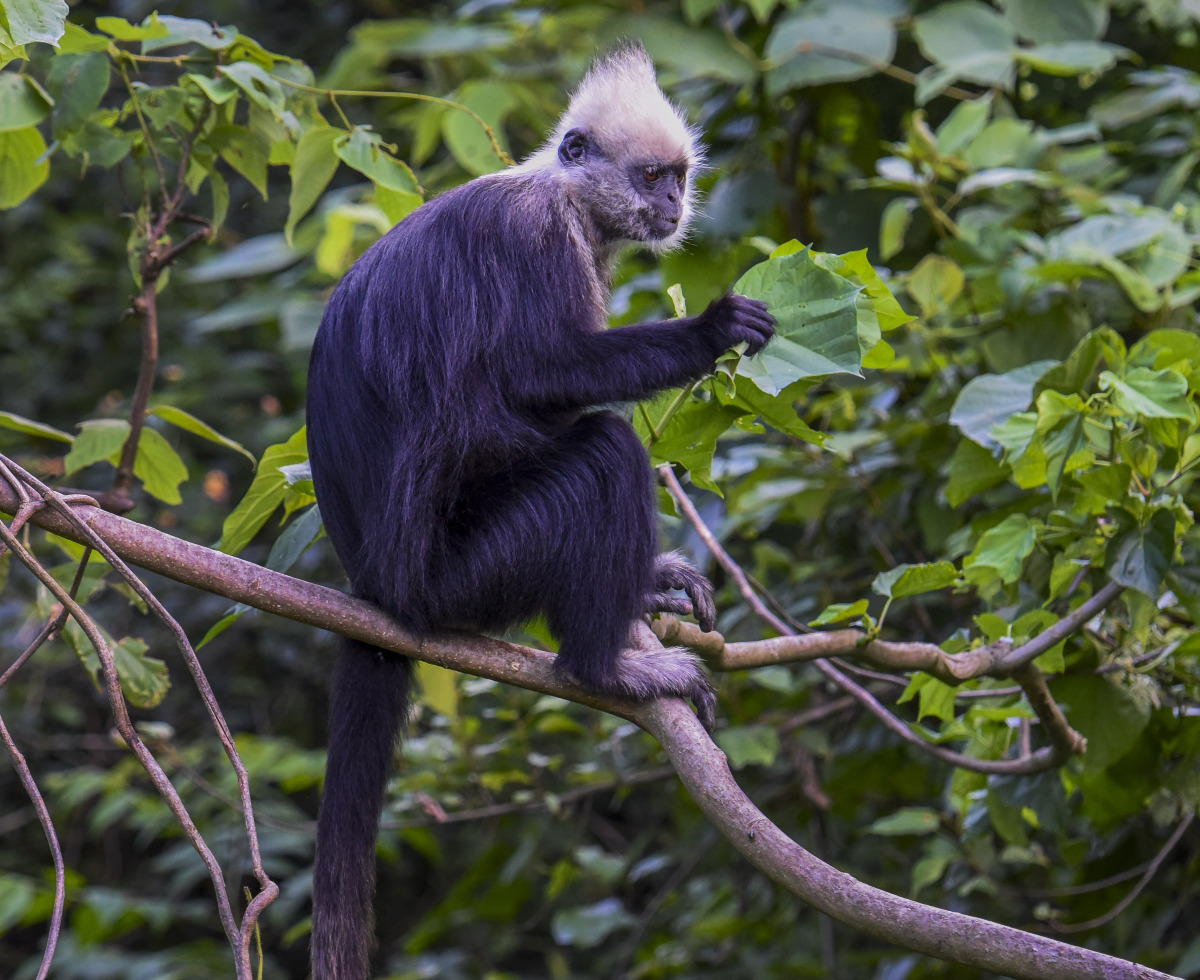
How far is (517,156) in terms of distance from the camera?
6.48 meters

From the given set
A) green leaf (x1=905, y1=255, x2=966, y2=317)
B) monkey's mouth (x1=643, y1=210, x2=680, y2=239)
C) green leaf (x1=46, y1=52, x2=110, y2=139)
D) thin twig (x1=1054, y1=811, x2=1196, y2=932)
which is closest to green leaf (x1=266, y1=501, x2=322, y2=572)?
green leaf (x1=46, y1=52, x2=110, y2=139)

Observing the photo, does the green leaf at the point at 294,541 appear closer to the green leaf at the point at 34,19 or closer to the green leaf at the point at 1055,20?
the green leaf at the point at 34,19

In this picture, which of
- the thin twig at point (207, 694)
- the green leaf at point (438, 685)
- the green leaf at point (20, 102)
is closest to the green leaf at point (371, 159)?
the green leaf at point (20, 102)

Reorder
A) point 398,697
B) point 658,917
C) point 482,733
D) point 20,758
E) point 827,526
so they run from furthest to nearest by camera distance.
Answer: point 658,917 < point 482,733 < point 827,526 < point 398,697 < point 20,758

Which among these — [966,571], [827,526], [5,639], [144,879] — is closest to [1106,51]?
[827,526]

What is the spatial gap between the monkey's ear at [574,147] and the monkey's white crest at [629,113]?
0.03 metres

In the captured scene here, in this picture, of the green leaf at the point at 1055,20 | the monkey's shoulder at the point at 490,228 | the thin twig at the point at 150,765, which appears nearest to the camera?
the thin twig at the point at 150,765

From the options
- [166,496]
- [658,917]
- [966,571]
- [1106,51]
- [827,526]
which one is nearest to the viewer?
[966,571]

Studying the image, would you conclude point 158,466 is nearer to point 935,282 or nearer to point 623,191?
point 623,191

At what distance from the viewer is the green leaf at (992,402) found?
2.57 meters

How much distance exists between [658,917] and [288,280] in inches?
135

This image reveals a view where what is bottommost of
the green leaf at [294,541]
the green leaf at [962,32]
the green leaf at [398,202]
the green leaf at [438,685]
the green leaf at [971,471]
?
the green leaf at [438,685]

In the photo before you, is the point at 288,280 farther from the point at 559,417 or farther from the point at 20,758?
the point at 20,758

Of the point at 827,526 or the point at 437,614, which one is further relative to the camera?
the point at 827,526
